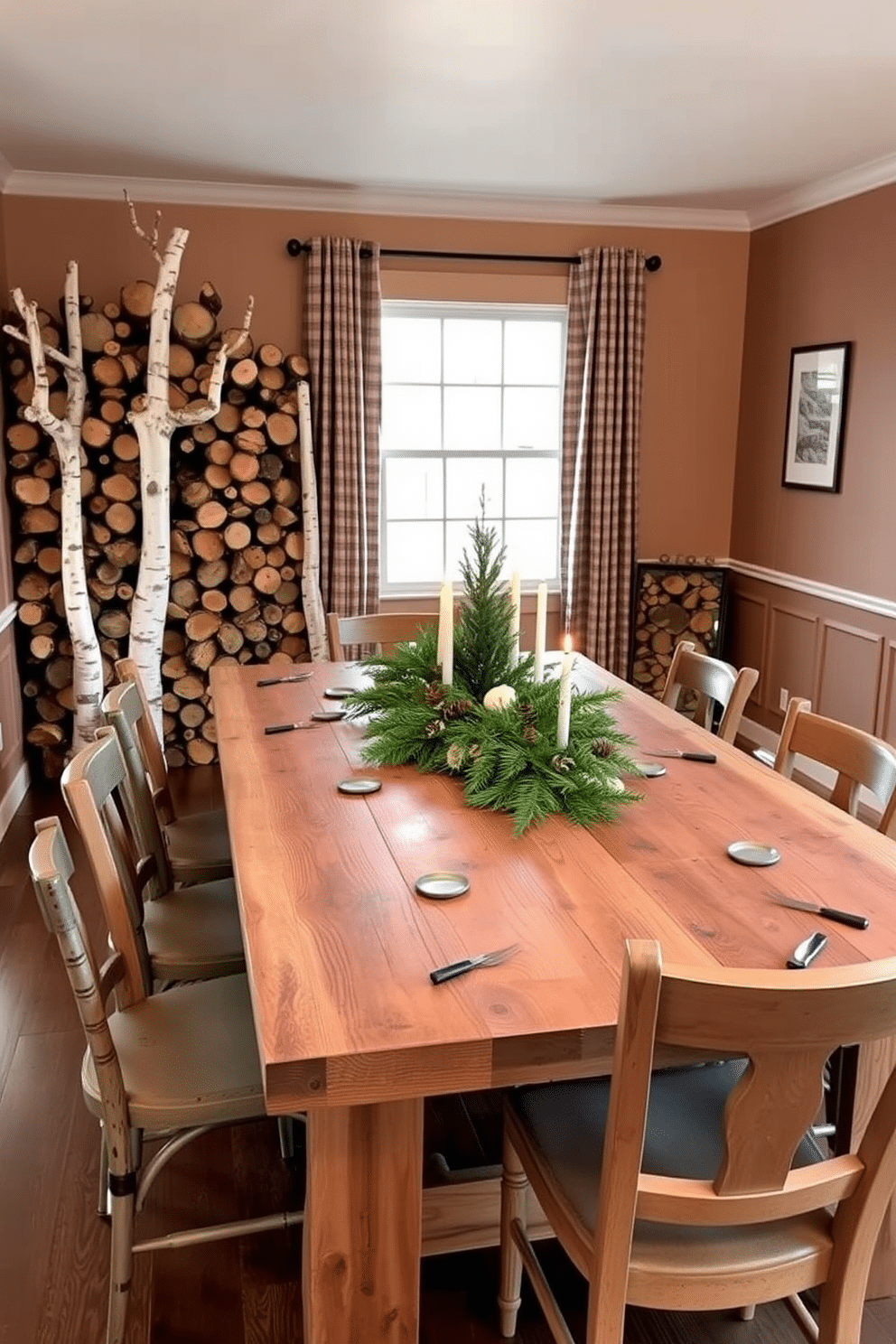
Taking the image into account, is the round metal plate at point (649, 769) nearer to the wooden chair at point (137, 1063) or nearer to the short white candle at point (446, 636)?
the short white candle at point (446, 636)

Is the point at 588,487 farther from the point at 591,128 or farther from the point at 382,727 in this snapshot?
the point at 382,727

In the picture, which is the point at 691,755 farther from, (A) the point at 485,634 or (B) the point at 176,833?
(B) the point at 176,833

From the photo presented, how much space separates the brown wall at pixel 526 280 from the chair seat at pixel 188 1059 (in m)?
3.64

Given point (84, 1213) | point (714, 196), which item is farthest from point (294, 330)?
point (84, 1213)

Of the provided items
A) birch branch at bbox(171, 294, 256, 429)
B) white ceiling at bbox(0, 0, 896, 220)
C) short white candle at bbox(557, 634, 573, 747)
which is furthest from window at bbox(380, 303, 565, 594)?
short white candle at bbox(557, 634, 573, 747)

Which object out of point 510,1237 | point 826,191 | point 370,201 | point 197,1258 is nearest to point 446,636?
point 510,1237

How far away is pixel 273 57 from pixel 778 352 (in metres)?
2.82

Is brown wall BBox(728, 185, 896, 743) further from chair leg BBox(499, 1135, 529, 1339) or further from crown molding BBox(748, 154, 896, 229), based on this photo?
chair leg BBox(499, 1135, 529, 1339)

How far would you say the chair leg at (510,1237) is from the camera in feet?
5.81

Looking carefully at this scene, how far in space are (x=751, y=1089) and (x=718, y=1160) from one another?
38cm

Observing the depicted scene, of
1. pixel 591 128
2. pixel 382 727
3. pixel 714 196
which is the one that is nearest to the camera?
pixel 382 727

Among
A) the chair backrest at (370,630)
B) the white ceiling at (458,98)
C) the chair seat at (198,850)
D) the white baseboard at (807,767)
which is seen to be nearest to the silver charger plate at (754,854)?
the chair seat at (198,850)

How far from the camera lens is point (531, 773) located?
213 cm

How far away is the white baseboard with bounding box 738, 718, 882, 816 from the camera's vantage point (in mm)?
4414
